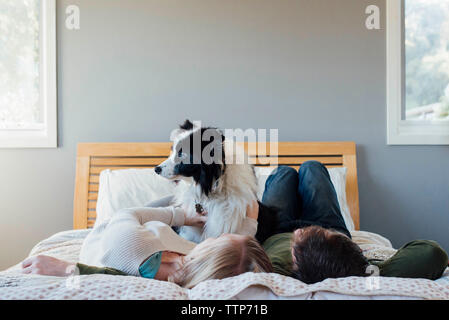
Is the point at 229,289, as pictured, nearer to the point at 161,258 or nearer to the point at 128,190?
the point at 161,258

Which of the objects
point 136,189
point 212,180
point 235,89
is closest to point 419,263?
point 212,180

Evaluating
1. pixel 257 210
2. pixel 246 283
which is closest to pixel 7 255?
pixel 257 210

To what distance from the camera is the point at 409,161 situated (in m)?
2.63

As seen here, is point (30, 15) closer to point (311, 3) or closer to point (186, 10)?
point (186, 10)

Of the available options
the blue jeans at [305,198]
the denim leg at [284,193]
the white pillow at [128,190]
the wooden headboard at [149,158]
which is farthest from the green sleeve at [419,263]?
the wooden headboard at [149,158]

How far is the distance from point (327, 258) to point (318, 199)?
927 mm

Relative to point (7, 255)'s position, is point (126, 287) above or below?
above

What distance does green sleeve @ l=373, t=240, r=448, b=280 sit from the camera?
36.2 inches

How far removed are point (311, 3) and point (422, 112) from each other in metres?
1.13

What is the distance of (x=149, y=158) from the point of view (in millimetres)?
2527

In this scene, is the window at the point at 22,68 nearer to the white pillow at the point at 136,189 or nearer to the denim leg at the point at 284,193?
the white pillow at the point at 136,189

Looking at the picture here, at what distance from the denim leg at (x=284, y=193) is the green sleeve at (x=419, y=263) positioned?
77 cm

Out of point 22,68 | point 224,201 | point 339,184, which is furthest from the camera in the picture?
point 22,68
